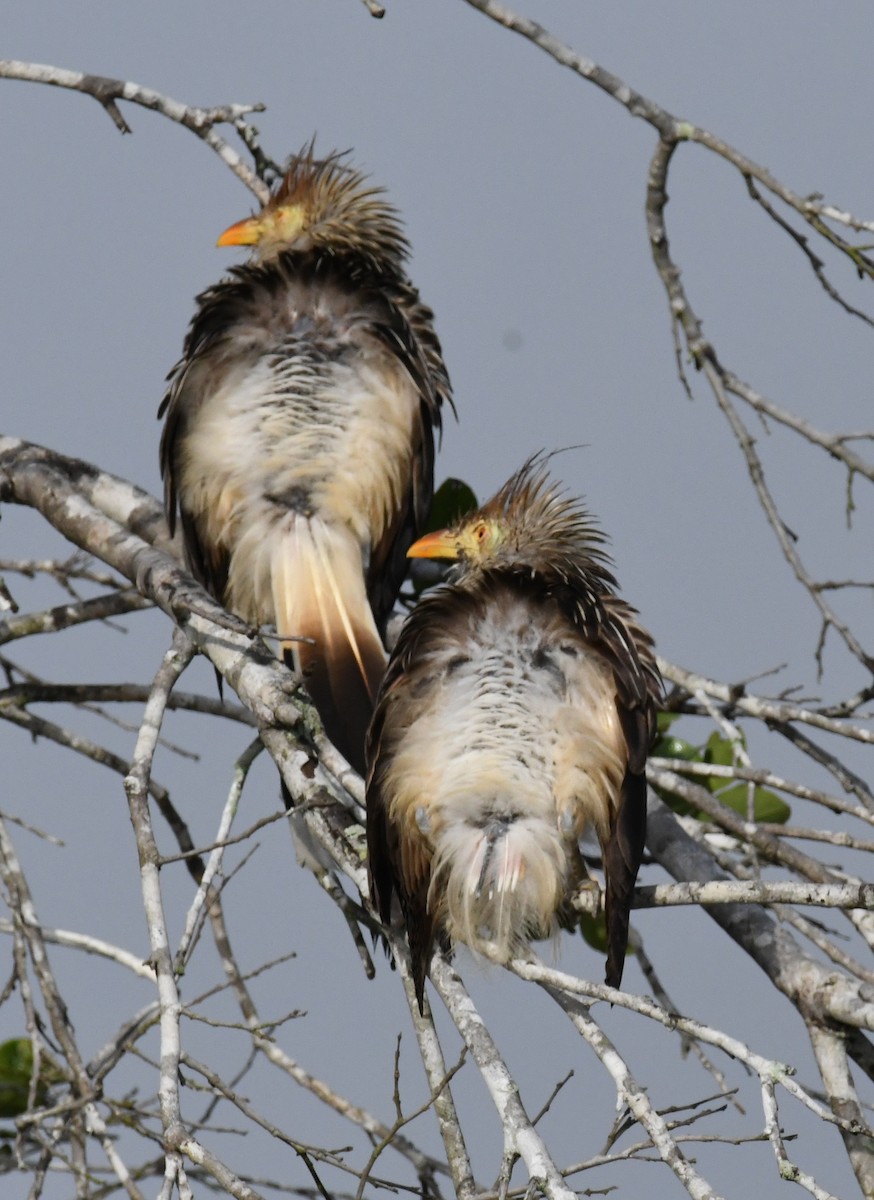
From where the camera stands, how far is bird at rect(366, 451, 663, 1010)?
3162mm

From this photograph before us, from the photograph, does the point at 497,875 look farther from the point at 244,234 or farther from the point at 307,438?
the point at 244,234

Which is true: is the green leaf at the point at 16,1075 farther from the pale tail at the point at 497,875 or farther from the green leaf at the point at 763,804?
the green leaf at the point at 763,804

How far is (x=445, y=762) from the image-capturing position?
3.23 metres

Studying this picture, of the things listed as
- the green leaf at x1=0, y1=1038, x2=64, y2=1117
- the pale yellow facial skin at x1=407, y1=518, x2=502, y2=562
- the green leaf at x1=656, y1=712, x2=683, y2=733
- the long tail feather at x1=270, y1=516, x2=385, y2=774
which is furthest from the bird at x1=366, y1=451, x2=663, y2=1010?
the green leaf at x1=0, y1=1038, x2=64, y2=1117

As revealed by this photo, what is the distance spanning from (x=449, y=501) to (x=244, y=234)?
1.18 metres

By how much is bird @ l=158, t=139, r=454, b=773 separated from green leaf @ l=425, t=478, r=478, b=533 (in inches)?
9.1

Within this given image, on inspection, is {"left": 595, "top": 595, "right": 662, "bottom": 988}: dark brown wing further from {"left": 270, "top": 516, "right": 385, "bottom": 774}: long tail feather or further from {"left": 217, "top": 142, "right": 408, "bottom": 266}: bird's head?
{"left": 217, "top": 142, "right": 408, "bottom": 266}: bird's head

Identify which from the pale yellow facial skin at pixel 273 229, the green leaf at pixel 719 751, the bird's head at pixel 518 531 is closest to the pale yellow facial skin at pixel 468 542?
the bird's head at pixel 518 531

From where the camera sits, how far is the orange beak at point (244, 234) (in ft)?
17.2

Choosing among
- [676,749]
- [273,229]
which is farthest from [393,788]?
[273,229]

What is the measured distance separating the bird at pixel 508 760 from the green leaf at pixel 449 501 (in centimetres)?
160

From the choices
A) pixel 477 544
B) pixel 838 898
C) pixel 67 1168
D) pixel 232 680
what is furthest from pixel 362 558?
pixel 838 898

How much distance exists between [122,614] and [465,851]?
1.97 m

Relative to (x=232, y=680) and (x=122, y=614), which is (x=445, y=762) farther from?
(x=122, y=614)
